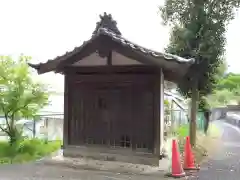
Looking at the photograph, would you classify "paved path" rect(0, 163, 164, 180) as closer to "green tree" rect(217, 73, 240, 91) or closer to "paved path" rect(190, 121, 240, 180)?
"paved path" rect(190, 121, 240, 180)

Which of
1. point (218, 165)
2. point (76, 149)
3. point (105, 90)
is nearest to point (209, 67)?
point (218, 165)

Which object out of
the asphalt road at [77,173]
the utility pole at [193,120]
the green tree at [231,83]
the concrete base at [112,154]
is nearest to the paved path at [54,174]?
the asphalt road at [77,173]

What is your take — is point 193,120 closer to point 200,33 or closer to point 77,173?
point 200,33

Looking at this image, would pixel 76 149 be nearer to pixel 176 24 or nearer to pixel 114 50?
pixel 114 50

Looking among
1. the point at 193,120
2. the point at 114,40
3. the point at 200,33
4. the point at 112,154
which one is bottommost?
the point at 112,154

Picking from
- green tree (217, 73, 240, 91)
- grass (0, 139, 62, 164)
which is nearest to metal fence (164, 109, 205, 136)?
grass (0, 139, 62, 164)

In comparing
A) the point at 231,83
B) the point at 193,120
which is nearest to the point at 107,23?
the point at 193,120

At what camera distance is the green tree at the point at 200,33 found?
1358 centimetres

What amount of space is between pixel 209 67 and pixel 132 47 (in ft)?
19.1

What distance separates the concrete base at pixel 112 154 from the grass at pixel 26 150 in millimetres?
1487

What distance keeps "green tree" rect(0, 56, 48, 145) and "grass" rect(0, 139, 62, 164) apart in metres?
0.31

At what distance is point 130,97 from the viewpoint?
33.4 ft

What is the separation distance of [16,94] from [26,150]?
2.01 metres

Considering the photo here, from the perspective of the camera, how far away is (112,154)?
33.4 feet
